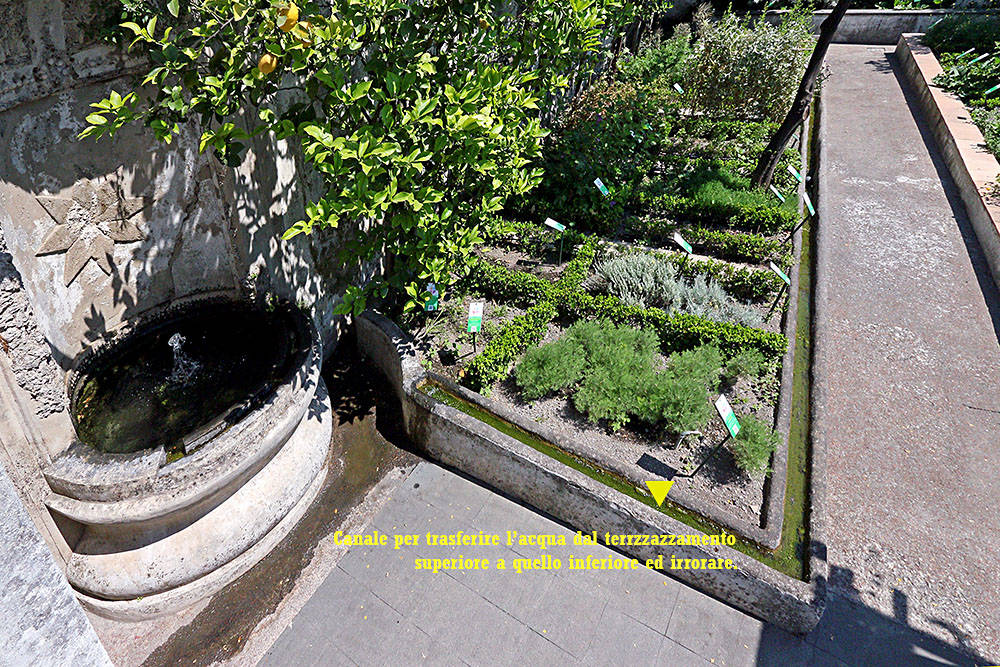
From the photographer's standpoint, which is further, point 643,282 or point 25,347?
point 643,282

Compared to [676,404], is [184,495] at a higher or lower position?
higher

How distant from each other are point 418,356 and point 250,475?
5.46 feet

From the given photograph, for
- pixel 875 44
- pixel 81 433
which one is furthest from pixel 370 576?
pixel 875 44

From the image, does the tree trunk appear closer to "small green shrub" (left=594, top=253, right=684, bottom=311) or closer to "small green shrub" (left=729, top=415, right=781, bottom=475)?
"small green shrub" (left=594, top=253, right=684, bottom=311)

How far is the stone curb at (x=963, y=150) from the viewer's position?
24.5 ft

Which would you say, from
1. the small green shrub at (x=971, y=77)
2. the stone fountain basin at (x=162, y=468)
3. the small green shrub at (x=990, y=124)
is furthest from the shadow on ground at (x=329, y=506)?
the small green shrub at (x=971, y=77)

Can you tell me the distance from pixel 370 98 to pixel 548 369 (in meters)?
2.60

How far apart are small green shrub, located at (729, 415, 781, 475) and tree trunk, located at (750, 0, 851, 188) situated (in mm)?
4680

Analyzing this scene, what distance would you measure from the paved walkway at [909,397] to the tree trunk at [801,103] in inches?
42.8

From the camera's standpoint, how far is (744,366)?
5.00m

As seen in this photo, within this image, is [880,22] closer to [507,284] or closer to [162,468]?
[507,284]

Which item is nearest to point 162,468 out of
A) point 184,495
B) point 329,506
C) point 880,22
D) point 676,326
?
point 184,495

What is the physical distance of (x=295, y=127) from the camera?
3713mm

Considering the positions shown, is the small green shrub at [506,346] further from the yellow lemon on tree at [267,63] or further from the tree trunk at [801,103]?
the tree trunk at [801,103]
